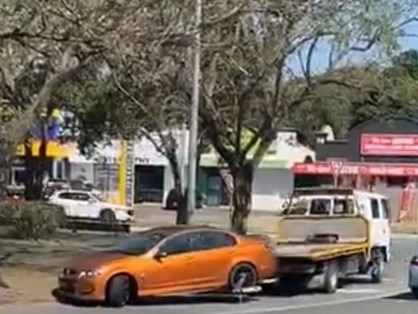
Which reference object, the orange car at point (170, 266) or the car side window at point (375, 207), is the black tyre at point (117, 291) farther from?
the car side window at point (375, 207)

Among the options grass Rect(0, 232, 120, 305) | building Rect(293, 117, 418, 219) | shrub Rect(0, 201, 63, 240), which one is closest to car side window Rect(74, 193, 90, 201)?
grass Rect(0, 232, 120, 305)

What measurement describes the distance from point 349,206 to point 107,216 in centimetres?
2450

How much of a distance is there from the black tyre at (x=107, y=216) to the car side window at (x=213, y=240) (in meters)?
25.8

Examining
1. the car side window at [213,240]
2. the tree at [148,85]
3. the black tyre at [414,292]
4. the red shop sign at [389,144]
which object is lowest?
the black tyre at [414,292]

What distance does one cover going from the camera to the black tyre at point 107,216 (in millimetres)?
52763

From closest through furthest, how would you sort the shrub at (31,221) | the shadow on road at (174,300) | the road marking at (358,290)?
the shadow on road at (174,300)
the road marking at (358,290)
the shrub at (31,221)

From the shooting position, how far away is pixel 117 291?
24.2 m

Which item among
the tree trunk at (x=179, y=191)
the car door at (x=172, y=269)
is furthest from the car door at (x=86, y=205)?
the car door at (x=172, y=269)

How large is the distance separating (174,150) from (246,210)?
6.62 metres

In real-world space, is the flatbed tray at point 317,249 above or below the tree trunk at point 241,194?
below

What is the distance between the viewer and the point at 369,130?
268ft

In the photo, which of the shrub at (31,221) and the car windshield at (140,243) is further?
the shrub at (31,221)

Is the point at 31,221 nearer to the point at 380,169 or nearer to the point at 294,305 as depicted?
the point at 294,305

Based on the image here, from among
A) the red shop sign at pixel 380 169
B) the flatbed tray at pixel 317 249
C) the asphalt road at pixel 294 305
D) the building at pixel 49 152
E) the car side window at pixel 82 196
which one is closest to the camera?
the asphalt road at pixel 294 305
